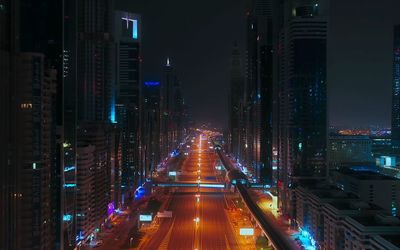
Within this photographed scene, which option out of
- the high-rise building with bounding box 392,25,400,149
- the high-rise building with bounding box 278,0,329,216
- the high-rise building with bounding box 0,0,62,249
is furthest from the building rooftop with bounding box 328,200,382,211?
the high-rise building with bounding box 392,25,400,149

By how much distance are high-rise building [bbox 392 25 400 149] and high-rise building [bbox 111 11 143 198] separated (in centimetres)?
4210

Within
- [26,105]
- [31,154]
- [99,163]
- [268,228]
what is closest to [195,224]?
[268,228]

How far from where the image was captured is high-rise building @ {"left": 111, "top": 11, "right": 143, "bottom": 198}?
63.5 m

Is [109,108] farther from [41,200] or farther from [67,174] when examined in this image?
[41,200]

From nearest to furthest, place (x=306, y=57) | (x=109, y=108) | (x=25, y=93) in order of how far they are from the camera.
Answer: (x=25, y=93) < (x=306, y=57) < (x=109, y=108)

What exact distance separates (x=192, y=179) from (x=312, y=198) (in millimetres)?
38839

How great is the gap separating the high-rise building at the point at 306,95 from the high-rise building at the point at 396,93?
39632 millimetres

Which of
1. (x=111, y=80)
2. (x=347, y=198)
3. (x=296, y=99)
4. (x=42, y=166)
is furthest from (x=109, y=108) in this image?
(x=42, y=166)

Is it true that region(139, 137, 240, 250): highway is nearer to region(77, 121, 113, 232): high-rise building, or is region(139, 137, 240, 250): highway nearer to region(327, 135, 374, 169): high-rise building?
region(77, 121, 113, 232): high-rise building

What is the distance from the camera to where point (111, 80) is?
6228 cm

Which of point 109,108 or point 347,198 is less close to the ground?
point 109,108

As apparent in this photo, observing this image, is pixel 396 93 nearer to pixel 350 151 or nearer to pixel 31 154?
pixel 350 151

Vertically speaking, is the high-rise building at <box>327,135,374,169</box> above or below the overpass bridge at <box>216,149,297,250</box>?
above

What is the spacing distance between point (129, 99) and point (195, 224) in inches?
1387
